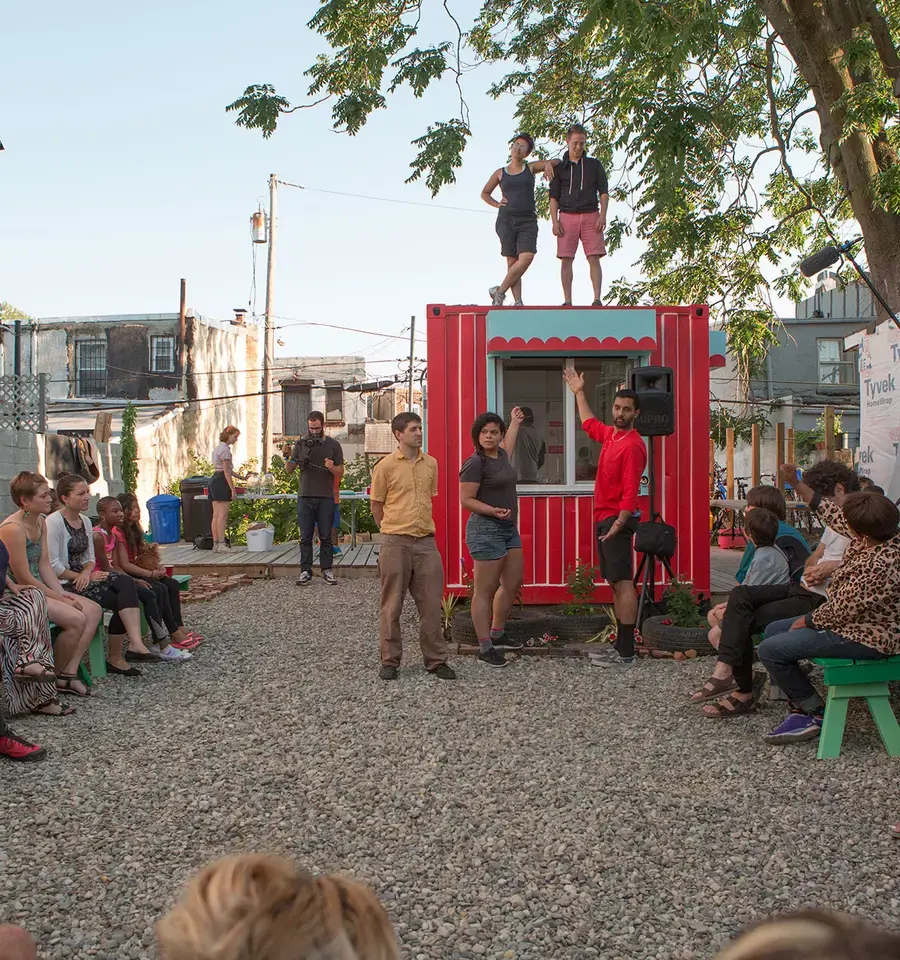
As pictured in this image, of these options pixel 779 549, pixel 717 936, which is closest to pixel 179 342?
pixel 779 549

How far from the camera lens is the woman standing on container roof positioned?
9.17 m

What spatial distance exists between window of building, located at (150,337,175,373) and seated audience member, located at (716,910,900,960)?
3024 cm

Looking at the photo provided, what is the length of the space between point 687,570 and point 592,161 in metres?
3.85

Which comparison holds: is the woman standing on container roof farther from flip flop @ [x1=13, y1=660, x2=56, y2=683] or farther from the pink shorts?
flip flop @ [x1=13, y1=660, x2=56, y2=683]

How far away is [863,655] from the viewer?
15.8 ft

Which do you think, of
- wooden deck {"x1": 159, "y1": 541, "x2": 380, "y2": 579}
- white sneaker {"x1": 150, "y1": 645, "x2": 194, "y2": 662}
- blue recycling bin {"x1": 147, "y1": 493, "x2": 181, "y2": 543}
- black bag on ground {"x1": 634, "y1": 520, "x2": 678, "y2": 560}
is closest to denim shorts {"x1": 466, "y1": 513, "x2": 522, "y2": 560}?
black bag on ground {"x1": 634, "y1": 520, "x2": 678, "y2": 560}

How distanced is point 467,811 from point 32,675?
293 centimetres

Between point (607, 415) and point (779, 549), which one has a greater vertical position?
point (607, 415)

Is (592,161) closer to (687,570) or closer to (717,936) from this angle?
(687,570)

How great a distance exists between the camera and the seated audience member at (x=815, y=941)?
0.66 m

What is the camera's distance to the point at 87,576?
22.7 feet

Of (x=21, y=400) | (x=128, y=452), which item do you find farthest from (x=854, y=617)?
(x=128, y=452)

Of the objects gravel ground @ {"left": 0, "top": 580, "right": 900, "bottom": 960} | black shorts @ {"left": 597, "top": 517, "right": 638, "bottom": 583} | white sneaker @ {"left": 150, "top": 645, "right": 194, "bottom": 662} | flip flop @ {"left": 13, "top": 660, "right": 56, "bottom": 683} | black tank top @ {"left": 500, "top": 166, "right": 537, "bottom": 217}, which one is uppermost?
black tank top @ {"left": 500, "top": 166, "right": 537, "bottom": 217}

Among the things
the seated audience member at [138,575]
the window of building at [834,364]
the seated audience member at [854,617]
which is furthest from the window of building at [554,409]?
the window of building at [834,364]
